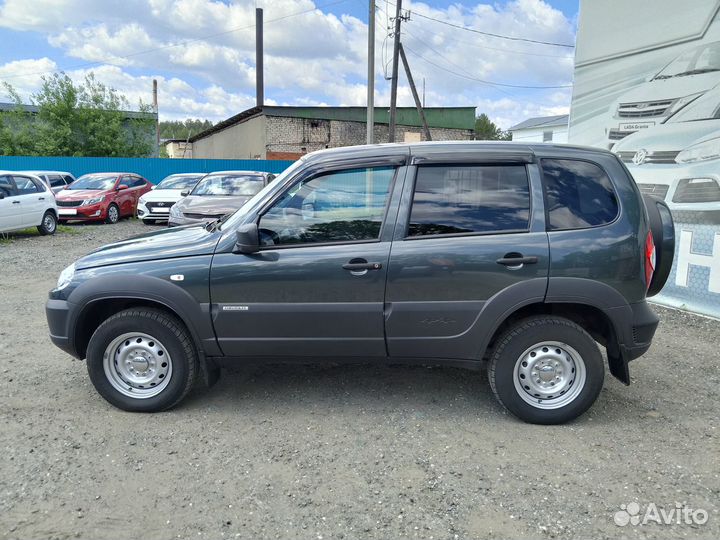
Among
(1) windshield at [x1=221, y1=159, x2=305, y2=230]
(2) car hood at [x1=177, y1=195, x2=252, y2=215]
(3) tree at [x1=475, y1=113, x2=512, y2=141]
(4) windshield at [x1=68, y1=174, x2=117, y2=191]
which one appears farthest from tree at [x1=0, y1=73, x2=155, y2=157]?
(3) tree at [x1=475, y1=113, x2=512, y2=141]

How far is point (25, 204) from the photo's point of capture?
498 inches

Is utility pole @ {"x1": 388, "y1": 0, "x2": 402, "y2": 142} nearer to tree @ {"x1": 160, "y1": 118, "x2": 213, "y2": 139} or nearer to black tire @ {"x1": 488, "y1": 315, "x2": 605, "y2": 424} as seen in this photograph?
black tire @ {"x1": 488, "y1": 315, "x2": 605, "y2": 424}

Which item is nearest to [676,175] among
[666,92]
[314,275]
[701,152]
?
[701,152]

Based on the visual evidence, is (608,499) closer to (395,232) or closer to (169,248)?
(395,232)

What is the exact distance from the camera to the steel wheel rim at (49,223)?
13383 millimetres

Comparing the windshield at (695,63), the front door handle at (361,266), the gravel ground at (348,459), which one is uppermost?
the windshield at (695,63)

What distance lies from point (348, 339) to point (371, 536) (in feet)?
4.44

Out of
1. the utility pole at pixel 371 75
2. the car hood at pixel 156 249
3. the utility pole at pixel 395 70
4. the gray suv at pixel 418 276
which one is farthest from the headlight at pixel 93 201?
the gray suv at pixel 418 276

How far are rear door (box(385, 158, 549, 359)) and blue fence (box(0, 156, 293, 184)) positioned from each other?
24.2 meters

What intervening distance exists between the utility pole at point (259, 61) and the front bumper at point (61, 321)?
39.5 metres

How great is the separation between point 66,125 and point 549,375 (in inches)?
1234

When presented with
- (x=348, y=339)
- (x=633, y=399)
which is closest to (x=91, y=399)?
(x=348, y=339)

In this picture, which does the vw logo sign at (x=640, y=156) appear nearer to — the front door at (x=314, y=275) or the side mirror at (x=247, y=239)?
the front door at (x=314, y=275)

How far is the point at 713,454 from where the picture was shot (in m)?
3.33
